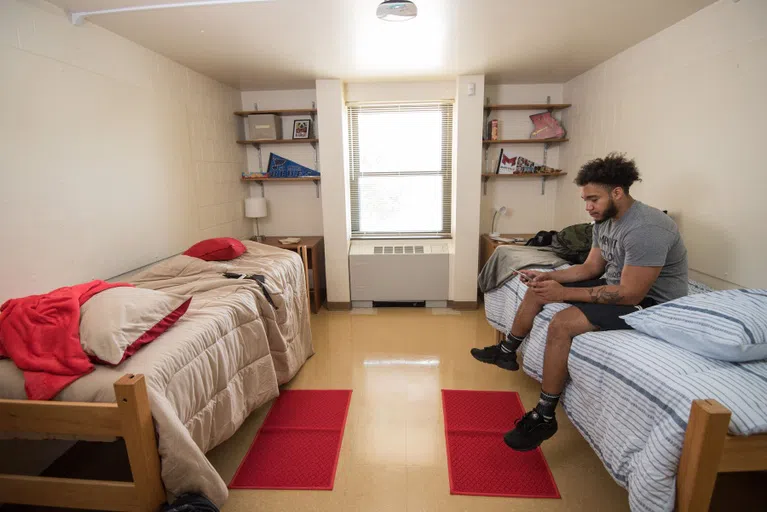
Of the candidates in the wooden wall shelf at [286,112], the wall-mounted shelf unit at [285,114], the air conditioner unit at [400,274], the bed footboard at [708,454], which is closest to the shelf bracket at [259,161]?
the wall-mounted shelf unit at [285,114]

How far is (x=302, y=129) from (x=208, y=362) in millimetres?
2929

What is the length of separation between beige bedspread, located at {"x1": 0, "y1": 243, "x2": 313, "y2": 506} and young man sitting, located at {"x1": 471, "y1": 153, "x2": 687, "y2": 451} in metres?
1.24

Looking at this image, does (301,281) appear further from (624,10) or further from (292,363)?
(624,10)

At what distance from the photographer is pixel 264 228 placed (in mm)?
4445

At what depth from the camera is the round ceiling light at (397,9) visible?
6.38ft

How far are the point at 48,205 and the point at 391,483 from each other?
2.05 m

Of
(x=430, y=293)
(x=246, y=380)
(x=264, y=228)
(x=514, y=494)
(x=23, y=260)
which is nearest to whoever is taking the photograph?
(x=514, y=494)

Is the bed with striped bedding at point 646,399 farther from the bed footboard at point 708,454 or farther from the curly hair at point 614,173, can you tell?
the curly hair at point 614,173

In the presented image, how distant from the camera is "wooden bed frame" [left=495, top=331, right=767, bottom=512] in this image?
3.52 ft

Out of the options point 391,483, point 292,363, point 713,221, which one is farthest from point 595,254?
point 292,363

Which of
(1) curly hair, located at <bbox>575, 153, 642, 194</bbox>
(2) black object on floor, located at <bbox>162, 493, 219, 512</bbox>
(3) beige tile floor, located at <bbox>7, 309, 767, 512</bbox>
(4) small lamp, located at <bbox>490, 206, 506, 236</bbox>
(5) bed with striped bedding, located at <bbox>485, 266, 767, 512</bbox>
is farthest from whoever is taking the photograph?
(4) small lamp, located at <bbox>490, 206, 506, 236</bbox>

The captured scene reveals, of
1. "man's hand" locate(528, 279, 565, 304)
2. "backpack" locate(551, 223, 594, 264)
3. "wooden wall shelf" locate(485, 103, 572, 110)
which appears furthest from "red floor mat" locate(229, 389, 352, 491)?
"wooden wall shelf" locate(485, 103, 572, 110)

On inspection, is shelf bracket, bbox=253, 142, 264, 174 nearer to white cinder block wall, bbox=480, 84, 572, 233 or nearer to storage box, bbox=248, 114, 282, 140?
storage box, bbox=248, 114, 282, 140

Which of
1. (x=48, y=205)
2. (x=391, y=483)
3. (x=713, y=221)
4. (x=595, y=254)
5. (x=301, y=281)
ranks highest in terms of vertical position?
(x=48, y=205)
